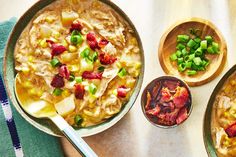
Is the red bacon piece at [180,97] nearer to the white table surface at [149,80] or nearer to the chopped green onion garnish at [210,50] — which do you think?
the white table surface at [149,80]

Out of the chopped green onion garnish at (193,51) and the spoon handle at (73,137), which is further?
the chopped green onion garnish at (193,51)

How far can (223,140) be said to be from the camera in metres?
2.98

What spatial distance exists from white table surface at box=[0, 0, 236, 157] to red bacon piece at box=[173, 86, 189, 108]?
5.2 inches

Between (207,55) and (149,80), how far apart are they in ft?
1.18

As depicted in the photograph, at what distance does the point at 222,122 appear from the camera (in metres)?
2.99

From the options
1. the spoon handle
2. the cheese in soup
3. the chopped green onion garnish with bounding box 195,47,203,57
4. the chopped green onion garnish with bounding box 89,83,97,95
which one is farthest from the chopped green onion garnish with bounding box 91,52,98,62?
the chopped green onion garnish with bounding box 195,47,203,57

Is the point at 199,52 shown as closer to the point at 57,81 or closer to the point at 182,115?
→ the point at 182,115

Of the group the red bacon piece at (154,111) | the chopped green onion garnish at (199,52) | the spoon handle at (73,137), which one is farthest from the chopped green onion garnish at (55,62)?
the chopped green onion garnish at (199,52)

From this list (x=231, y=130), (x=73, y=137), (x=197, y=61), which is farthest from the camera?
(x=197, y=61)

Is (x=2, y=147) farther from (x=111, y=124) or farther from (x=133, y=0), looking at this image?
(x=133, y=0)

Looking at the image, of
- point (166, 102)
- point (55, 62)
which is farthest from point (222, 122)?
point (55, 62)

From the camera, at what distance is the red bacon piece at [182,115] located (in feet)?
9.86

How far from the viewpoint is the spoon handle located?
2.79 metres

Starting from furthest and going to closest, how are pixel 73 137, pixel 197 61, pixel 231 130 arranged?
pixel 197 61 → pixel 231 130 → pixel 73 137
